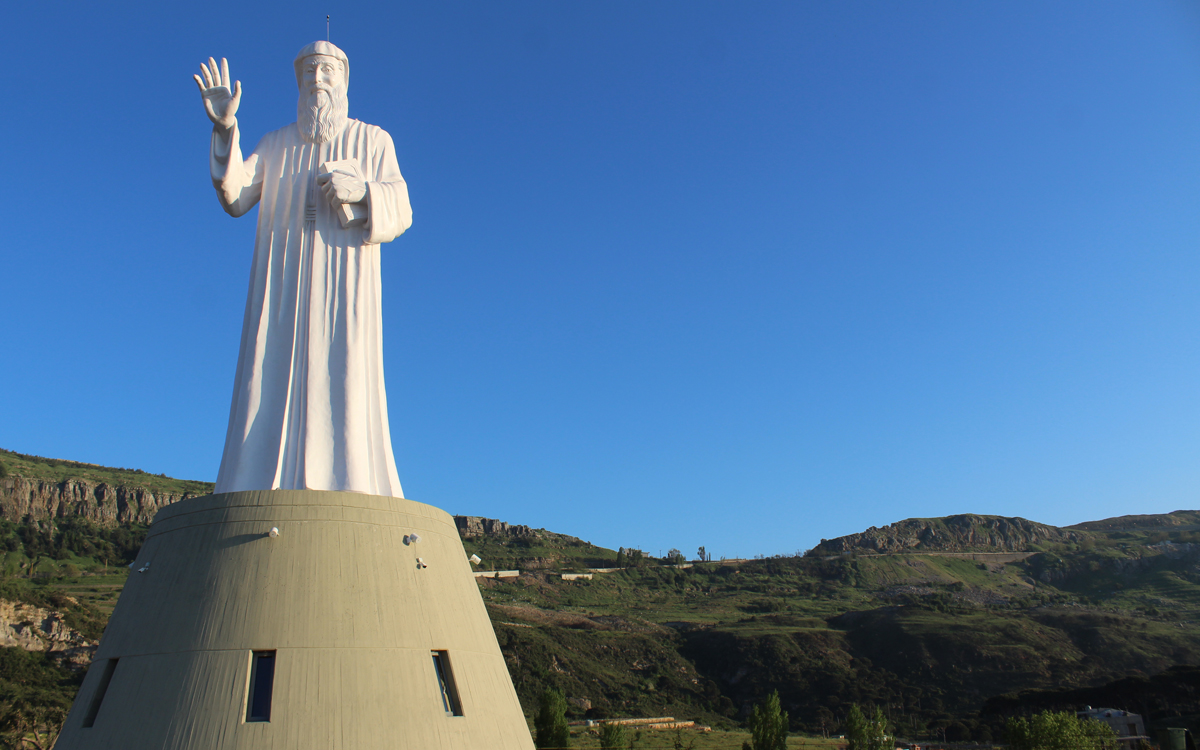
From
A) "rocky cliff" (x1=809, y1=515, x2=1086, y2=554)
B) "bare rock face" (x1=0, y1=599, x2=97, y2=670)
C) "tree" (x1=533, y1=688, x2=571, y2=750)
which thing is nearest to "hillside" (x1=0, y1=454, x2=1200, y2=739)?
"bare rock face" (x1=0, y1=599, x2=97, y2=670)

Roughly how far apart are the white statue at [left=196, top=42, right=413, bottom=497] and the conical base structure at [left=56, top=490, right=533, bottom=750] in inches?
44.0

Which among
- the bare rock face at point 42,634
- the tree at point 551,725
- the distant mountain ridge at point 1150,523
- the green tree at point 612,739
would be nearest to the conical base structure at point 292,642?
the green tree at point 612,739

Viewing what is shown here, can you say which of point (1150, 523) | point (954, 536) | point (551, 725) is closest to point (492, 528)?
point (954, 536)

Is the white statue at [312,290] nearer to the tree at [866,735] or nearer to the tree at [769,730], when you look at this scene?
the tree at [769,730]

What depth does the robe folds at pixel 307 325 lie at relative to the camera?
40.4 ft

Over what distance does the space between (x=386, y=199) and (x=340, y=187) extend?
75cm

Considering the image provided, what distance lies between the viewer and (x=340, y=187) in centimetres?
1286

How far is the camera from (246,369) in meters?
12.7

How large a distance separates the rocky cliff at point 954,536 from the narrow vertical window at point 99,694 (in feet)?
429

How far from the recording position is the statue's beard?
13.6 m

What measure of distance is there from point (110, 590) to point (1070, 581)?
111 m

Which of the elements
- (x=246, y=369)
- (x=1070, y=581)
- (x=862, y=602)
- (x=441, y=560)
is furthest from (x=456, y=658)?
(x=1070, y=581)

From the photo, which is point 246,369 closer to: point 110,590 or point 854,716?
point 854,716

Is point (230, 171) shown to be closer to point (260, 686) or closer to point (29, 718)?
point (260, 686)
